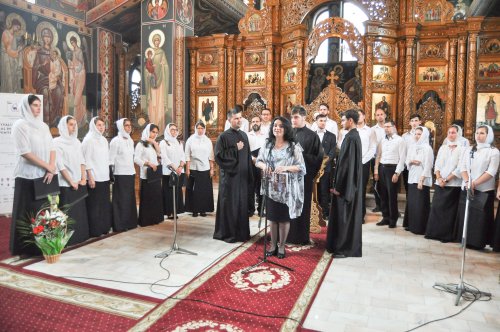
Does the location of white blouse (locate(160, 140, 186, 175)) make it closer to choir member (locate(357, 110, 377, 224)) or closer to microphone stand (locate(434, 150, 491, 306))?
choir member (locate(357, 110, 377, 224))

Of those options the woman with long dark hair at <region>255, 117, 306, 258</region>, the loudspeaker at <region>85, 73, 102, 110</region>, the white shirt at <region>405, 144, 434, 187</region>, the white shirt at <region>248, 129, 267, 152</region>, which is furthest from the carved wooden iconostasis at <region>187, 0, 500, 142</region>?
the woman with long dark hair at <region>255, 117, 306, 258</region>

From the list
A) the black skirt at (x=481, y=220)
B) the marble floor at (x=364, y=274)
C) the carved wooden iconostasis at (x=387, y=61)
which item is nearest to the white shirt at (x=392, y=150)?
the marble floor at (x=364, y=274)

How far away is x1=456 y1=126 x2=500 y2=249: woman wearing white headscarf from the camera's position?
5.36 meters

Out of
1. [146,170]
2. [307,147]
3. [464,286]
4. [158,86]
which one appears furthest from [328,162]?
[158,86]

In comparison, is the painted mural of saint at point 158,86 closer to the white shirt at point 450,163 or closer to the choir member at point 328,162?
the choir member at point 328,162

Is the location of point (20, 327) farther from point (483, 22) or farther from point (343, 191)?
point (483, 22)

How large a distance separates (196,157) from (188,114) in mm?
5562

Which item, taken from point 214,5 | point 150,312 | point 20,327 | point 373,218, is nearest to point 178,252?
point 150,312

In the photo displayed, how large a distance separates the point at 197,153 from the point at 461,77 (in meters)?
7.17

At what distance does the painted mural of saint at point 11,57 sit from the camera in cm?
1047

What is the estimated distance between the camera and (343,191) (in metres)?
4.99

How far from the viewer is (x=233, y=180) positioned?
568 cm

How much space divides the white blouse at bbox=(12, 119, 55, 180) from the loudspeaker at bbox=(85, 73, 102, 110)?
828 cm

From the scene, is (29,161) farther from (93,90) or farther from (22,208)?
(93,90)
